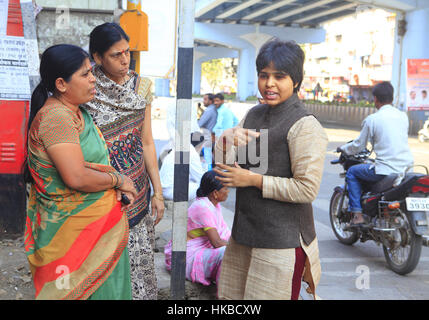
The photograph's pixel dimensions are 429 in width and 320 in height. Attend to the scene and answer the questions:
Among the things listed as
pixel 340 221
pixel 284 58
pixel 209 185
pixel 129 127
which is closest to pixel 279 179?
pixel 284 58

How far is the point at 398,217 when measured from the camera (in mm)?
4980

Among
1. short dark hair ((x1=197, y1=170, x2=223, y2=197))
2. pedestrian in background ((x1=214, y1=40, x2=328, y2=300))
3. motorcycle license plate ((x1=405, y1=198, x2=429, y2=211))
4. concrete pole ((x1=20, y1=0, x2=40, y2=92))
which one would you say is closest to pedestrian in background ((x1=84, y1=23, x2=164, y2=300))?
pedestrian in background ((x1=214, y1=40, x2=328, y2=300))

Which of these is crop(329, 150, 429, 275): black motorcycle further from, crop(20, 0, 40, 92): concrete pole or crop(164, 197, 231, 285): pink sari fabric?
crop(20, 0, 40, 92): concrete pole

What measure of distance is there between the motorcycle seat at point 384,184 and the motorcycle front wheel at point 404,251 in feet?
1.42

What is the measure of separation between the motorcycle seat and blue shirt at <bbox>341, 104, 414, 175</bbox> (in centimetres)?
6

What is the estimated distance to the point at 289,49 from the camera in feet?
7.62

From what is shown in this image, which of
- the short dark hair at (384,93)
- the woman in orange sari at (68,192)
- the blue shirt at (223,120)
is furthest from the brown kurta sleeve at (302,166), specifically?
the blue shirt at (223,120)

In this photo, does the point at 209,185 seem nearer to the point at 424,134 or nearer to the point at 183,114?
the point at 183,114

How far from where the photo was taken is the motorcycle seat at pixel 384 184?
5.12m

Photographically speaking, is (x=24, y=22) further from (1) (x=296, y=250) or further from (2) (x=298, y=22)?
(2) (x=298, y=22)

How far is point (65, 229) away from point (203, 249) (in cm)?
165

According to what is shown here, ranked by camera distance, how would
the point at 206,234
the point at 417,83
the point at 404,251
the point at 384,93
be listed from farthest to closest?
the point at 417,83, the point at 384,93, the point at 404,251, the point at 206,234

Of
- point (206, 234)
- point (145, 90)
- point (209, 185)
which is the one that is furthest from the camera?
point (206, 234)

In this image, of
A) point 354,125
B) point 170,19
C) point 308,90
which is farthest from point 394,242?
point 308,90
